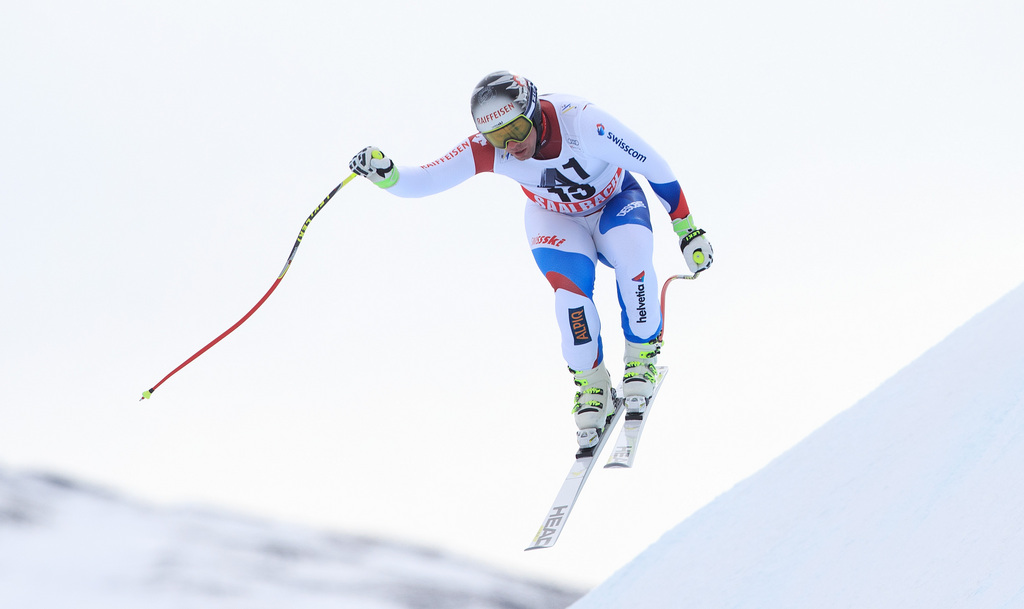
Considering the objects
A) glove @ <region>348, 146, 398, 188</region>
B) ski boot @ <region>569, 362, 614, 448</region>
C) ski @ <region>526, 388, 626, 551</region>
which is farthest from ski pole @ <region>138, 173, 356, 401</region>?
ski @ <region>526, 388, 626, 551</region>

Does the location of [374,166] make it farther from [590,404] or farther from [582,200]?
[590,404]

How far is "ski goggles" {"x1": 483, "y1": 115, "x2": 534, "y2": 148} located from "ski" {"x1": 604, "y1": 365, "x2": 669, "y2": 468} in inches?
70.7

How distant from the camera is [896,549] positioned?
14.1 feet

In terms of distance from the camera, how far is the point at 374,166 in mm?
5246

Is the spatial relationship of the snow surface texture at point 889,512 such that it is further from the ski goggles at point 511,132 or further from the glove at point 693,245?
the ski goggles at point 511,132

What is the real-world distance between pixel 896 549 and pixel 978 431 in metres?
1.02

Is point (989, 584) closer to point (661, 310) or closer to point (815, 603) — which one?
point (815, 603)

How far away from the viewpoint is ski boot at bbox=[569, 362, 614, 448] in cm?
564

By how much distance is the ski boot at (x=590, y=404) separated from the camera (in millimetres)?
5637

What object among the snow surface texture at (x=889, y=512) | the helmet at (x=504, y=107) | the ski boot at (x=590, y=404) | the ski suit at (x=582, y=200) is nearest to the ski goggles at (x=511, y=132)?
the helmet at (x=504, y=107)

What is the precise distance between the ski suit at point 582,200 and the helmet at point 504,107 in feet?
0.59

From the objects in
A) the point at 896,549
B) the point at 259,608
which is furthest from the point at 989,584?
the point at 259,608

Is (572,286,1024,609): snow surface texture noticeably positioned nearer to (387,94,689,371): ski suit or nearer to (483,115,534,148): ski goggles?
(387,94,689,371): ski suit

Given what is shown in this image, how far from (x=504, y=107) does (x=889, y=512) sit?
9.87 feet
